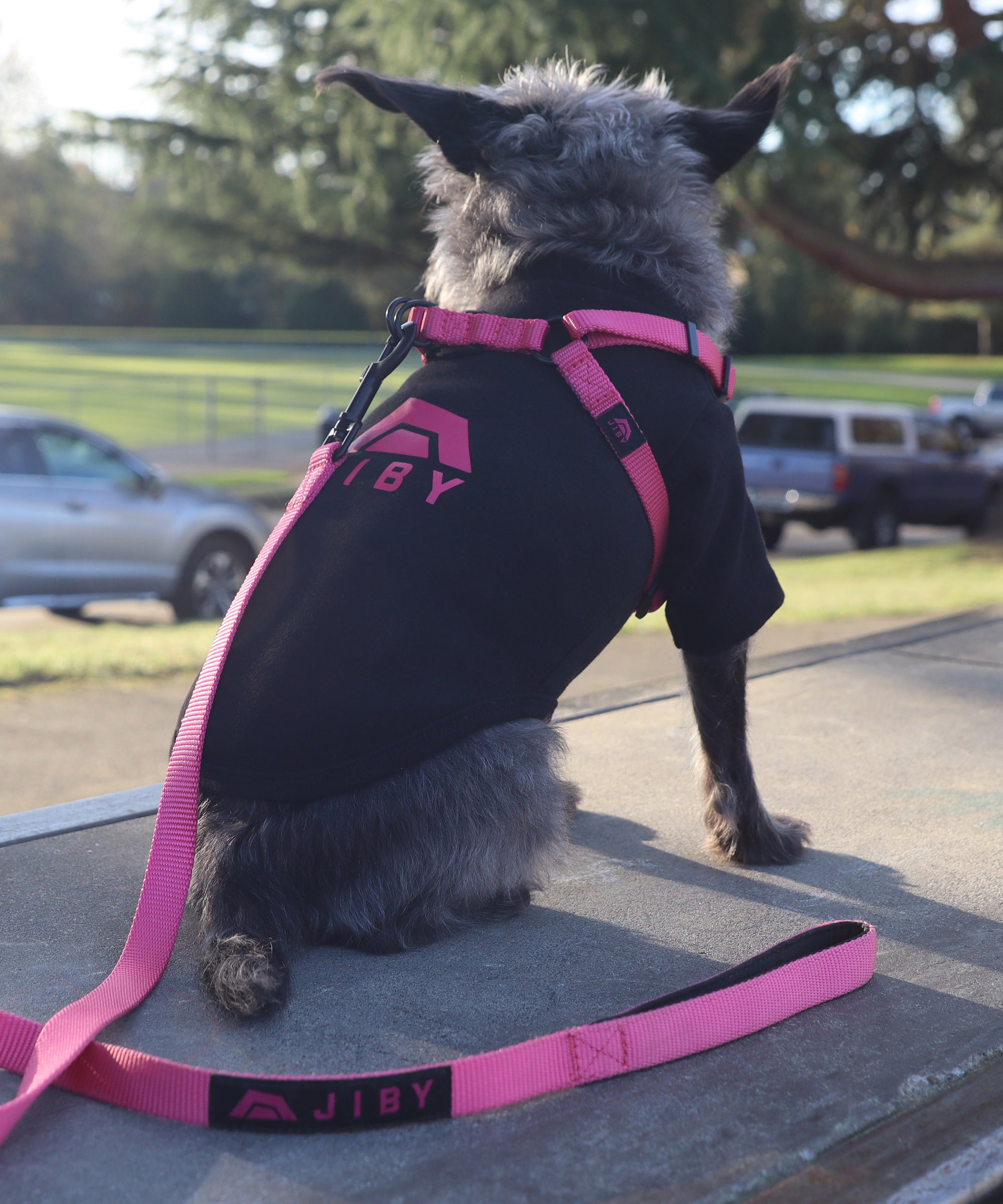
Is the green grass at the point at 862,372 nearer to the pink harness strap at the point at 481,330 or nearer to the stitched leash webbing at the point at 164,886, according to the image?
the pink harness strap at the point at 481,330

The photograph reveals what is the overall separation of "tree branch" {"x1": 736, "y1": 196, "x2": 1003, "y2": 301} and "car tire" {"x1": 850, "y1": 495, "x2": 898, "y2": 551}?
2884mm

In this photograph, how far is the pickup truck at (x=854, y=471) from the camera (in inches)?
650

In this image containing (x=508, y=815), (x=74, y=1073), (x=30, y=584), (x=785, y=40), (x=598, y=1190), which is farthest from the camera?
(x=785, y=40)

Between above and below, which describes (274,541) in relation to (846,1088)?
above

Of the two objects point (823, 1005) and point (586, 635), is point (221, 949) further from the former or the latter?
point (823, 1005)

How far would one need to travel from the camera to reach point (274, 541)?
2770mm

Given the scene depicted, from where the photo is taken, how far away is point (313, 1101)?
2.07 meters

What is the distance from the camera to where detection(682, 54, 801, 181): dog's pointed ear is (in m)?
3.29

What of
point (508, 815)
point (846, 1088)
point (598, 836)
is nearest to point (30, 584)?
point (598, 836)

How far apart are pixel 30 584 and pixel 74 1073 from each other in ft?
26.4

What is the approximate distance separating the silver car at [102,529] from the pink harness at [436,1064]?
24.4 ft

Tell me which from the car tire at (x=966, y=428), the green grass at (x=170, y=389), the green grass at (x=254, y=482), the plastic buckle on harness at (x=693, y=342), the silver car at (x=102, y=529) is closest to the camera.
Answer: the plastic buckle on harness at (x=693, y=342)

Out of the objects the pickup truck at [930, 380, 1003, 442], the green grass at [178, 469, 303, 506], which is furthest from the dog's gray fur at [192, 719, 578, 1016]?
the pickup truck at [930, 380, 1003, 442]

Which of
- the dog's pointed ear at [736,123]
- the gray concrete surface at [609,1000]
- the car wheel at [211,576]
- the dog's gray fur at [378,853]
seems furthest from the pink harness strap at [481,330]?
the car wheel at [211,576]
